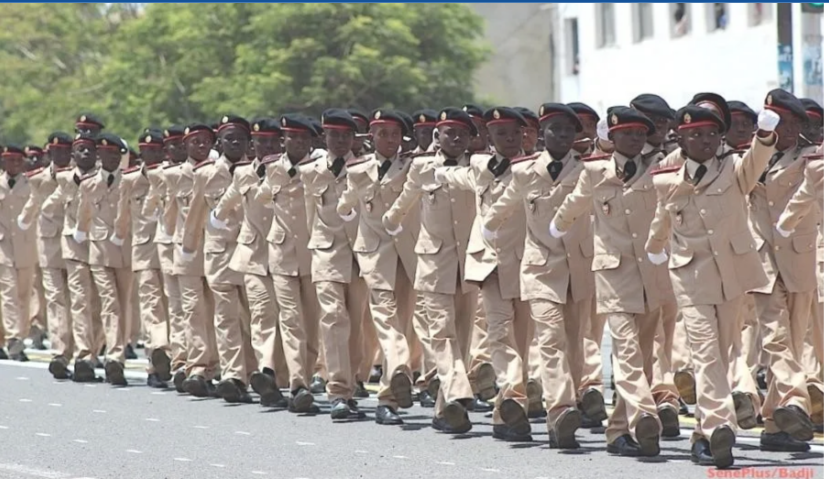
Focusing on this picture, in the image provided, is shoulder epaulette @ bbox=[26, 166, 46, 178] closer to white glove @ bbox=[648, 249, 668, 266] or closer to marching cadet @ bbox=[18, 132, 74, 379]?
marching cadet @ bbox=[18, 132, 74, 379]

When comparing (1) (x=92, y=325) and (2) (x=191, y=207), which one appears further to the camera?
(1) (x=92, y=325)

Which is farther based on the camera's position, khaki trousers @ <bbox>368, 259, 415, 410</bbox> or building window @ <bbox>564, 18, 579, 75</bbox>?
building window @ <bbox>564, 18, 579, 75</bbox>

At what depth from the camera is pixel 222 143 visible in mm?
15422

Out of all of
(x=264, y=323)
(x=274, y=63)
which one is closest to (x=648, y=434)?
(x=264, y=323)

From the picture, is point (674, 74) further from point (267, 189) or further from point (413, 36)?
point (267, 189)

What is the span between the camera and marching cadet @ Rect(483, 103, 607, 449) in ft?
38.9

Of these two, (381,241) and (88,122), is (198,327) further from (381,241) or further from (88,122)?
(88,122)

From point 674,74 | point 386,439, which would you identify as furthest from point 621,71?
point 386,439

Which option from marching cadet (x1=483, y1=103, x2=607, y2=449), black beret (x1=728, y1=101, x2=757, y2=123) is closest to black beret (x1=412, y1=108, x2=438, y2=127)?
marching cadet (x1=483, y1=103, x2=607, y2=449)

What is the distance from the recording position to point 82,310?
689 inches

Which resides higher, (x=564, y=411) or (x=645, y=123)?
(x=645, y=123)

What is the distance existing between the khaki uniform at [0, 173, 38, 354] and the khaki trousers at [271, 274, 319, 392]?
5.91 m

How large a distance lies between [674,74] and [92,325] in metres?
29.0

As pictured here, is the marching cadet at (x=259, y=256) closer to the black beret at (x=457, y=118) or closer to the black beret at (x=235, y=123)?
the black beret at (x=235, y=123)
